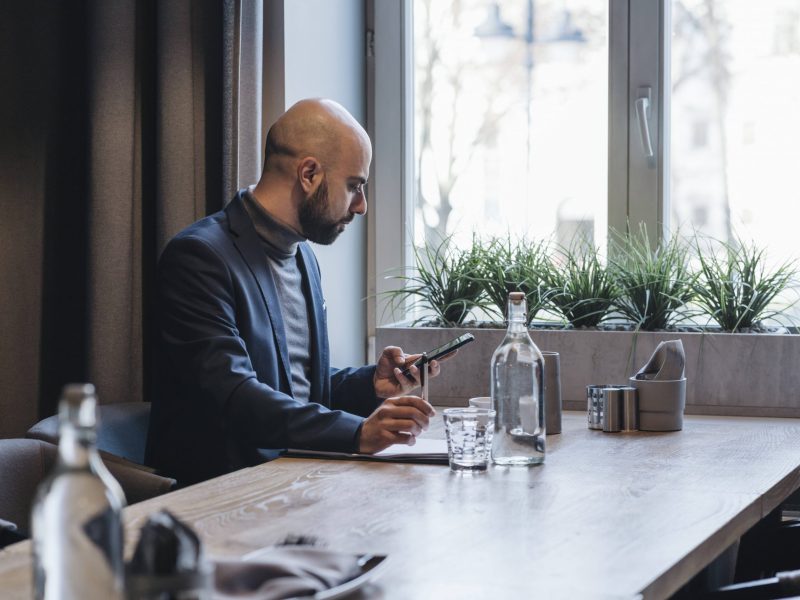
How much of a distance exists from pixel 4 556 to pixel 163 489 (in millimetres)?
887

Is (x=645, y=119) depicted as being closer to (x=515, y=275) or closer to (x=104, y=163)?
(x=515, y=275)

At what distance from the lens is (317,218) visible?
2.59 metres

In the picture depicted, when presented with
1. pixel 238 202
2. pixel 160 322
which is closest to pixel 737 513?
pixel 160 322

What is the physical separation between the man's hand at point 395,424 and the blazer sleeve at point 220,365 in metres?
0.03

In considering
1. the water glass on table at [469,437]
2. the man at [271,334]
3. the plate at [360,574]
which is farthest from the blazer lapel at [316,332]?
the plate at [360,574]

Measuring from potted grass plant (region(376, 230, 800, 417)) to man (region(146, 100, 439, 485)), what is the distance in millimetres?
420

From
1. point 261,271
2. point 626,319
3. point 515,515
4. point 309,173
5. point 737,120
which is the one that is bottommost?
point 515,515

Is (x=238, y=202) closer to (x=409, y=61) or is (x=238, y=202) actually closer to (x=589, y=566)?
(x=409, y=61)

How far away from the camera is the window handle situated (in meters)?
3.27

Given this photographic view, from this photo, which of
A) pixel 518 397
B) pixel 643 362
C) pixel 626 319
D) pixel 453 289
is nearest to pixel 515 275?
pixel 453 289

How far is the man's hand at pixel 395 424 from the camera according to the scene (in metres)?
1.83

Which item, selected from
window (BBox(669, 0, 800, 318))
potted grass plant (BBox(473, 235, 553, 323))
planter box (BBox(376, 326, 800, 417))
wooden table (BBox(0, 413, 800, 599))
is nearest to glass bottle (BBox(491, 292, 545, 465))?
wooden table (BBox(0, 413, 800, 599))

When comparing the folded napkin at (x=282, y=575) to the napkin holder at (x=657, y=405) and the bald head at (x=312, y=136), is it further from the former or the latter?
the bald head at (x=312, y=136)

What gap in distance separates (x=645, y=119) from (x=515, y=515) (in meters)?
2.11
